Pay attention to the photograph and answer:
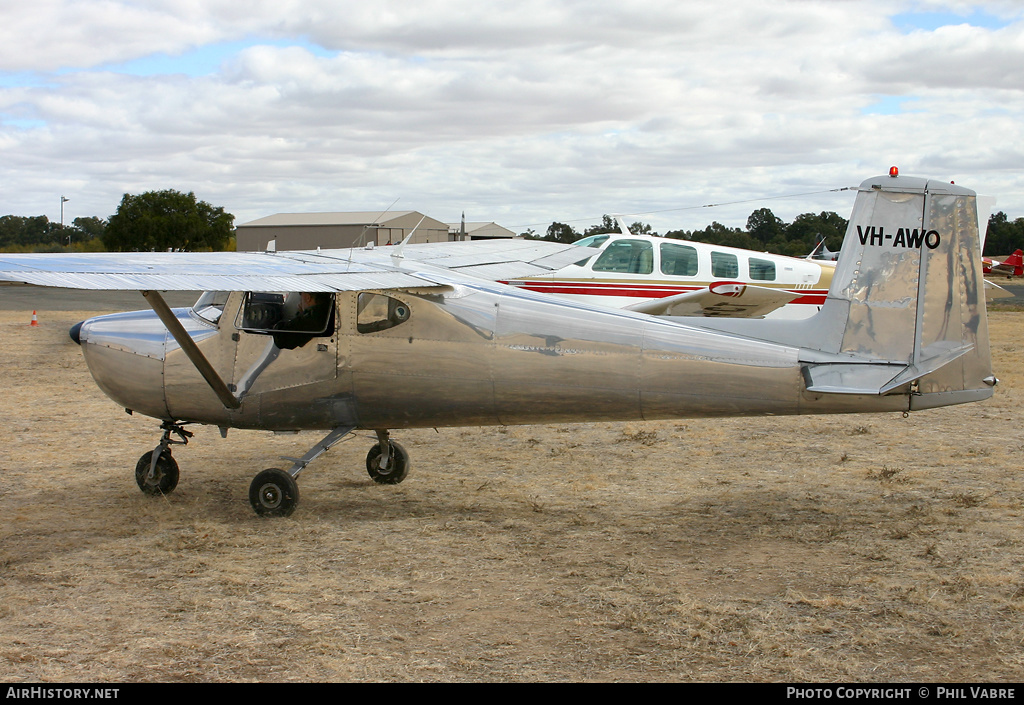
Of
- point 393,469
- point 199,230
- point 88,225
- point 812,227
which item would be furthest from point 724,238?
point 88,225

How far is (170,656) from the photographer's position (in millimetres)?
4441

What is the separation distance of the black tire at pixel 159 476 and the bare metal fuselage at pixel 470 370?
535 mm

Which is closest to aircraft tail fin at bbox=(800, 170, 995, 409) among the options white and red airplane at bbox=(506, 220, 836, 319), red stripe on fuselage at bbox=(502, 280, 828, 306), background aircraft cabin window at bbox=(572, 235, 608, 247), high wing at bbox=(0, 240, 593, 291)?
high wing at bbox=(0, 240, 593, 291)

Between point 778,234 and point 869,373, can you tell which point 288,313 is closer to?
point 869,373

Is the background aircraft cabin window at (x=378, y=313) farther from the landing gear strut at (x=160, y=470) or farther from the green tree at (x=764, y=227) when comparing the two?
the green tree at (x=764, y=227)

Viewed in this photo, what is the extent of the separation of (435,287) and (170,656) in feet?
11.2

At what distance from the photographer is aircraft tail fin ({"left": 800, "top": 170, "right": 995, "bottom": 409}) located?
20.2ft

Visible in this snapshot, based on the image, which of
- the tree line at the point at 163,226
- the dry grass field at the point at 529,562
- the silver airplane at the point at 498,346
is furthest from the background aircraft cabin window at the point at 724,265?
the tree line at the point at 163,226

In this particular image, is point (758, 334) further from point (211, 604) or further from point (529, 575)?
point (211, 604)

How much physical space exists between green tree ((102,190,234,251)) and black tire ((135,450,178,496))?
47.7 metres

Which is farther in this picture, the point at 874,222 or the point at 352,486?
the point at 352,486

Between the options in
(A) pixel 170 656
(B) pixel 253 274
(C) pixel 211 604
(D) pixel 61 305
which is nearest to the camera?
(A) pixel 170 656
